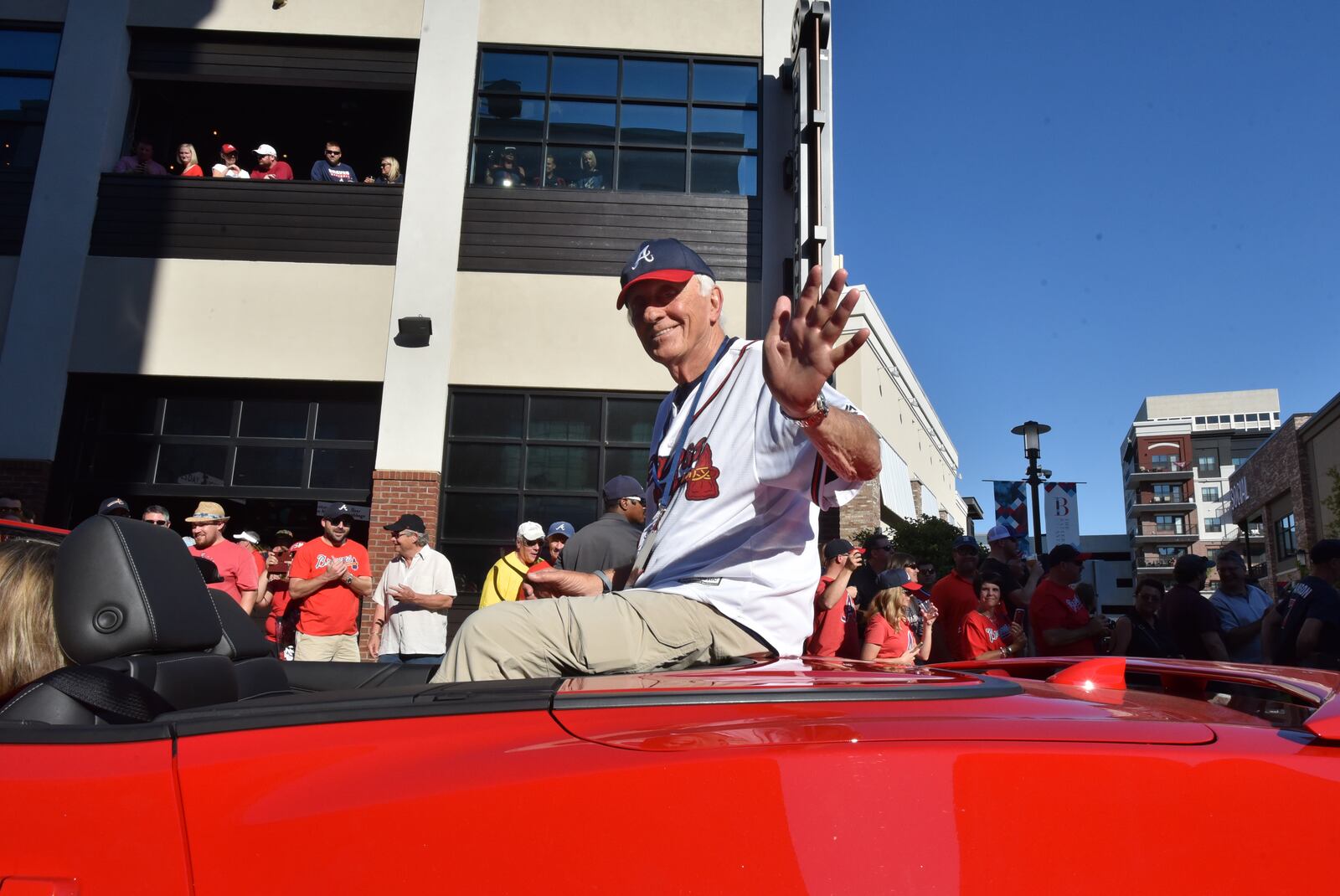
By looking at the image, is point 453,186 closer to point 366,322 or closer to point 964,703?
point 366,322

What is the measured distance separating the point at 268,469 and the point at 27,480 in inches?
99.6

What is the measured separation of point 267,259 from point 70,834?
35.0ft

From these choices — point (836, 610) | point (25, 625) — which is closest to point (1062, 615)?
point (836, 610)

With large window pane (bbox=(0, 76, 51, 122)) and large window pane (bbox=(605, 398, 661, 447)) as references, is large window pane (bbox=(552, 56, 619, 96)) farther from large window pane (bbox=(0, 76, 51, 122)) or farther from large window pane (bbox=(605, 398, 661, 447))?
large window pane (bbox=(0, 76, 51, 122))

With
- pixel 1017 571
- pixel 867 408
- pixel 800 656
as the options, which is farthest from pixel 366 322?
pixel 867 408

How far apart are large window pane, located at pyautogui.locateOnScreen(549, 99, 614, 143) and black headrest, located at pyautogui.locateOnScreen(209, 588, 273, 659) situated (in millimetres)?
9913

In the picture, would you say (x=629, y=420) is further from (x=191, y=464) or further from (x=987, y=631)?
(x=987, y=631)

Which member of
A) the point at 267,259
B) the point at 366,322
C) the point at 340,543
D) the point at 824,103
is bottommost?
the point at 340,543

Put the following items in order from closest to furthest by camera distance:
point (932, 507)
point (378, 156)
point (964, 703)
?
point (964, 703), point (378, 156), point (932, 507)

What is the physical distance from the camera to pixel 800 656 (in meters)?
1.86

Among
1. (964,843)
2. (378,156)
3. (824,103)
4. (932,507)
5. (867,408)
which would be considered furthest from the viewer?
(932,507)

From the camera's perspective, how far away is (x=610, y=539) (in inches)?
203

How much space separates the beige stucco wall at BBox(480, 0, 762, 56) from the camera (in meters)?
11.4

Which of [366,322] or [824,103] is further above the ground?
[824,103]
